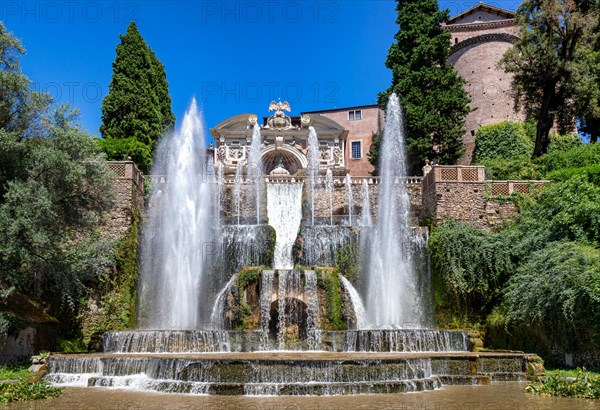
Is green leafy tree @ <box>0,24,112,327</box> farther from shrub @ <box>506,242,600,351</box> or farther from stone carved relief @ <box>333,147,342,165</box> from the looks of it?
stone carved relief @ <box>333,147,342,165</box>

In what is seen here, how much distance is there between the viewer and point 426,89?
1188 inches

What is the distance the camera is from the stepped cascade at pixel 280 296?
10836mm

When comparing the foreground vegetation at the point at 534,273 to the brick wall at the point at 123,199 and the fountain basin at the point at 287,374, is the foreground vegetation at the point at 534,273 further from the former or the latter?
the brick wall at the point at 123,199

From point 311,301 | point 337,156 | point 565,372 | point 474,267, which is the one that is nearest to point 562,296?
point 565,372

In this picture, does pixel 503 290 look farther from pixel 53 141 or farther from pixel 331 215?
pixel 53 141

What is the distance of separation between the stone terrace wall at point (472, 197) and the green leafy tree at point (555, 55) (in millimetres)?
7403

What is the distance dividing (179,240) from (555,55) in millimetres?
18099

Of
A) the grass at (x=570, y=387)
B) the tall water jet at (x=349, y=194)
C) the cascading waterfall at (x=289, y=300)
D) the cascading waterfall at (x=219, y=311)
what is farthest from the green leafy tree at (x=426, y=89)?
the grass at (x=570, y=387)

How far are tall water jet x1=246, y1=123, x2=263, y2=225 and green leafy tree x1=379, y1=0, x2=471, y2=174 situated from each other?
23.0 ft

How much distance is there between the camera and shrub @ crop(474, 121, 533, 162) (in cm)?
3216

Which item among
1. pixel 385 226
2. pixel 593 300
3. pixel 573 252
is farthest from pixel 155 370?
pixel 385 226

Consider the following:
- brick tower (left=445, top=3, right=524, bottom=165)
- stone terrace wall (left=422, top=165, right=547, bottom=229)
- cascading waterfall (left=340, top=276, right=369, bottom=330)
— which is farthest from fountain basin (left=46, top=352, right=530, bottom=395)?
brick tower (left=445, top=3, right=524, bottom=165)

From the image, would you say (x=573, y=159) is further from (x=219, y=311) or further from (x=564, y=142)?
(x=219, y=311)

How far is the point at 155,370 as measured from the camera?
37.0 ft
